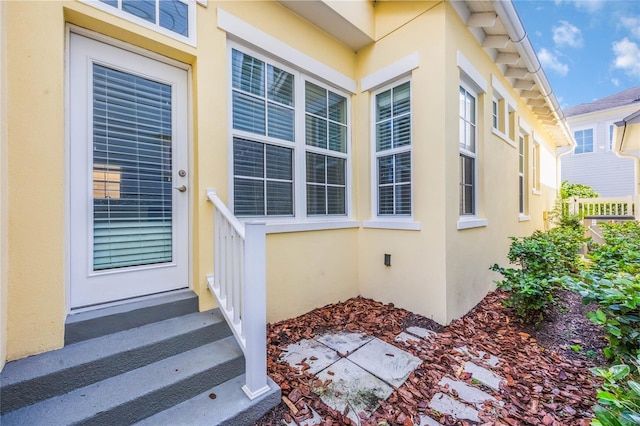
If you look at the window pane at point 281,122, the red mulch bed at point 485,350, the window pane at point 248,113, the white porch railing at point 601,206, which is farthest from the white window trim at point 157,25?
the white porch railing at point 601,206

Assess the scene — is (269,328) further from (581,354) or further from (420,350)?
(581,354)

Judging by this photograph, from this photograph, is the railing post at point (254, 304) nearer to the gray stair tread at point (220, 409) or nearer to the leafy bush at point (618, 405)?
the gray stair tread at point (220, 409)

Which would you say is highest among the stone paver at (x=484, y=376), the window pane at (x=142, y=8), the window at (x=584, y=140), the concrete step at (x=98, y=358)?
the window at (x=584, y=140)

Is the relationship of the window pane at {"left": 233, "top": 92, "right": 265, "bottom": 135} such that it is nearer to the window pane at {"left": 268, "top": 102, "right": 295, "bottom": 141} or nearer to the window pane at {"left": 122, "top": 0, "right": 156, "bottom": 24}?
the window pane at {"left": 268, "top": 102, "right": 295, "bottom": 141}

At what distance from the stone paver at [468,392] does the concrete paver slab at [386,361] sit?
0.28 metres

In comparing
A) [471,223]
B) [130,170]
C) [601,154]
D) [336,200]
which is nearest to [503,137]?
[471,223]

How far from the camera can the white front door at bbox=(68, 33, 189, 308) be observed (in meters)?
2.03

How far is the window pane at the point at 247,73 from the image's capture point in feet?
9.05

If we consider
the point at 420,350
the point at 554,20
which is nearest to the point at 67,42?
the point at 420,350

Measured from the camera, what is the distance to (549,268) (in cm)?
304

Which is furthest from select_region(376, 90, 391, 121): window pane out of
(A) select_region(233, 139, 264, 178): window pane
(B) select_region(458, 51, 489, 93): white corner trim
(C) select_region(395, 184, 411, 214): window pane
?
(A) select_region(233, 139, 264, 178): window pane

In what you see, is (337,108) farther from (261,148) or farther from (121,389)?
(121,389)

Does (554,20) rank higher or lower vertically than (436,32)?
higher

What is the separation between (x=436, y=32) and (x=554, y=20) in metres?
13.6
